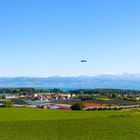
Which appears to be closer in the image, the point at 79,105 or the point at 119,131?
the point at 119,131

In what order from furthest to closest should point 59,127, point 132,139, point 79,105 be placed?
point 79,105
point 59,127
point 132,139

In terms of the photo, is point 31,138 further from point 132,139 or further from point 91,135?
point 132,139

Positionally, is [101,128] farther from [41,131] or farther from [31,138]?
[31,138]

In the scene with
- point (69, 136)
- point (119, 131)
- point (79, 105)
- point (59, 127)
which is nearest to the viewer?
point (69, 136)

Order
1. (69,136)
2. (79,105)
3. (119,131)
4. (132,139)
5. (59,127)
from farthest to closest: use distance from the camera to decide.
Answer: (79,105) < (59,127) < (119,131) < (69,136) < (132,139)

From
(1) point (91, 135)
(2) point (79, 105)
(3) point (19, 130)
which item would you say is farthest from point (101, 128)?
(2) point (79, 105)

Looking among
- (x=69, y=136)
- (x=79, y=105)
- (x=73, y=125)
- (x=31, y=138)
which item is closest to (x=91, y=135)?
(x=69, y=136)

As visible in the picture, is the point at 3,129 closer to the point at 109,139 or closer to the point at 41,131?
the point at 41,131

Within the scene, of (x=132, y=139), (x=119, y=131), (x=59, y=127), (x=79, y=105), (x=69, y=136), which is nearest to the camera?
(x=132, y=139)

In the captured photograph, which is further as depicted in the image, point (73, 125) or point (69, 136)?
point (73, 125)
